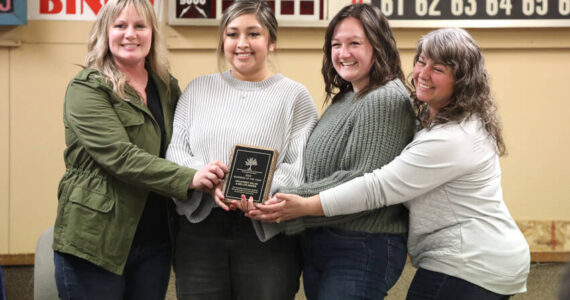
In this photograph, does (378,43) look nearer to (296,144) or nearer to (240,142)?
(296,144)

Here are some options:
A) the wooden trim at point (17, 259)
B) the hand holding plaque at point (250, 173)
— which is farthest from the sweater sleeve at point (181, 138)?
the wooden trim at point (17, 259)

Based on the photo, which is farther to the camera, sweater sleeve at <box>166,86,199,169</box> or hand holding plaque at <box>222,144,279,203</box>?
sweater sleeve at <box>166,86,199,169</box>

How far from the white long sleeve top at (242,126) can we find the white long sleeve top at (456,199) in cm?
24

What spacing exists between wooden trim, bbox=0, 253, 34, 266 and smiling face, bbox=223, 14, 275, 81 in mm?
2297

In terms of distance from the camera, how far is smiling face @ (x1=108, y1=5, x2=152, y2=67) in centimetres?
210

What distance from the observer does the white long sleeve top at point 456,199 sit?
1796mm

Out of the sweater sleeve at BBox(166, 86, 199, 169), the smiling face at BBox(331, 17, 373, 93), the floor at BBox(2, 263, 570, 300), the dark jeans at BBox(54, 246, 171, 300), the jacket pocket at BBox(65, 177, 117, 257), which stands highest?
the smiling face at BBox(331, 17, 373, 93)

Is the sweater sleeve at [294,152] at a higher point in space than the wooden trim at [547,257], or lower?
higher

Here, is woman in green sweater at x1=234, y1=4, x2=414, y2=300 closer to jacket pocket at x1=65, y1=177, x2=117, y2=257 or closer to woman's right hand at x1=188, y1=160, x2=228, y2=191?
woman's right hand at x1=188, y1=160, x2=228, y2=191

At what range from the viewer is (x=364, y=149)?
1.91 meters

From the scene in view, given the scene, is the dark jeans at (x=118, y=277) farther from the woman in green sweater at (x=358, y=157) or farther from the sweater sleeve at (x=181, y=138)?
the woman in green sweater at (x=358, y=157)

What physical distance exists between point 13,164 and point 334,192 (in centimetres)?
253

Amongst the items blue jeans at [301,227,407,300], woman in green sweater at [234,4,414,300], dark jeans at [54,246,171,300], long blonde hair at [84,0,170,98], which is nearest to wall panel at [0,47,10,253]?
long blonde hair at [84,0,170,98]

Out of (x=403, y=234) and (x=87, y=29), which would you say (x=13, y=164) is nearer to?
(x=87, y=29)
